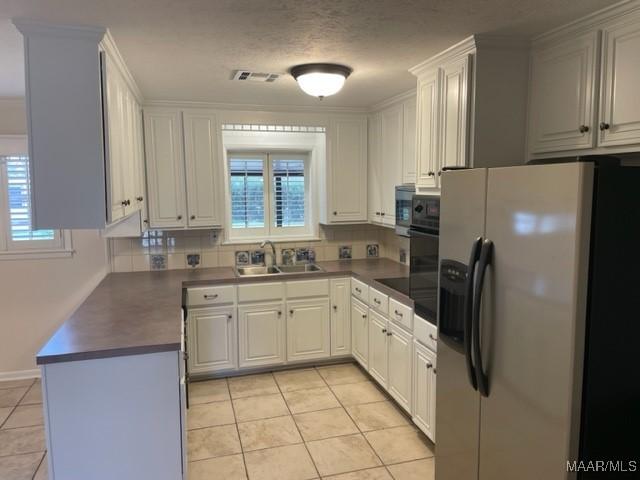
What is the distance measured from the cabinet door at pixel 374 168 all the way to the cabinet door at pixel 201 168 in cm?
136

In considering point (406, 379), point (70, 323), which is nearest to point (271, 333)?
point (406, 379)

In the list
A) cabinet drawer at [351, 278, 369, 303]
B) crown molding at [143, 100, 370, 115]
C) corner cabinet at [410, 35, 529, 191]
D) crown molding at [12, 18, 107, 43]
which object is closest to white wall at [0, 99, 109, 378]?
crown molding at [143, 100, 370, 115]

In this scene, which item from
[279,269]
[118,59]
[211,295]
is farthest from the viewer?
[279,269]

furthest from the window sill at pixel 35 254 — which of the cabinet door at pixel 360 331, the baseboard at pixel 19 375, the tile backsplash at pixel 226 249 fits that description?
the cabinet door at pixel 360 331

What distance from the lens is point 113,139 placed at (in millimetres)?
2322

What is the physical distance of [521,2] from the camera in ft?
6.12

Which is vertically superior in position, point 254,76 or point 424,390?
point 254,76

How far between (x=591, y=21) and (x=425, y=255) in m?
1.37

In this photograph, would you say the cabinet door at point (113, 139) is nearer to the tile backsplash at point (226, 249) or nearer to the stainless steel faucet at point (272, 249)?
the tile backsplash at point (226, 249)

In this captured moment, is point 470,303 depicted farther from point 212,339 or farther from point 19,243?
point 19,243

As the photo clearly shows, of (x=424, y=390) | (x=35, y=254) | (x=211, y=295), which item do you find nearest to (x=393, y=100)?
(x=211, y=295)

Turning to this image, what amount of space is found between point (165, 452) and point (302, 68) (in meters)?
2.17

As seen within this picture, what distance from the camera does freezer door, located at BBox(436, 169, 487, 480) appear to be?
197 centimetres

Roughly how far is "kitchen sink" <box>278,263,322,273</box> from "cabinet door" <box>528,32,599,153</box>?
2351mm
